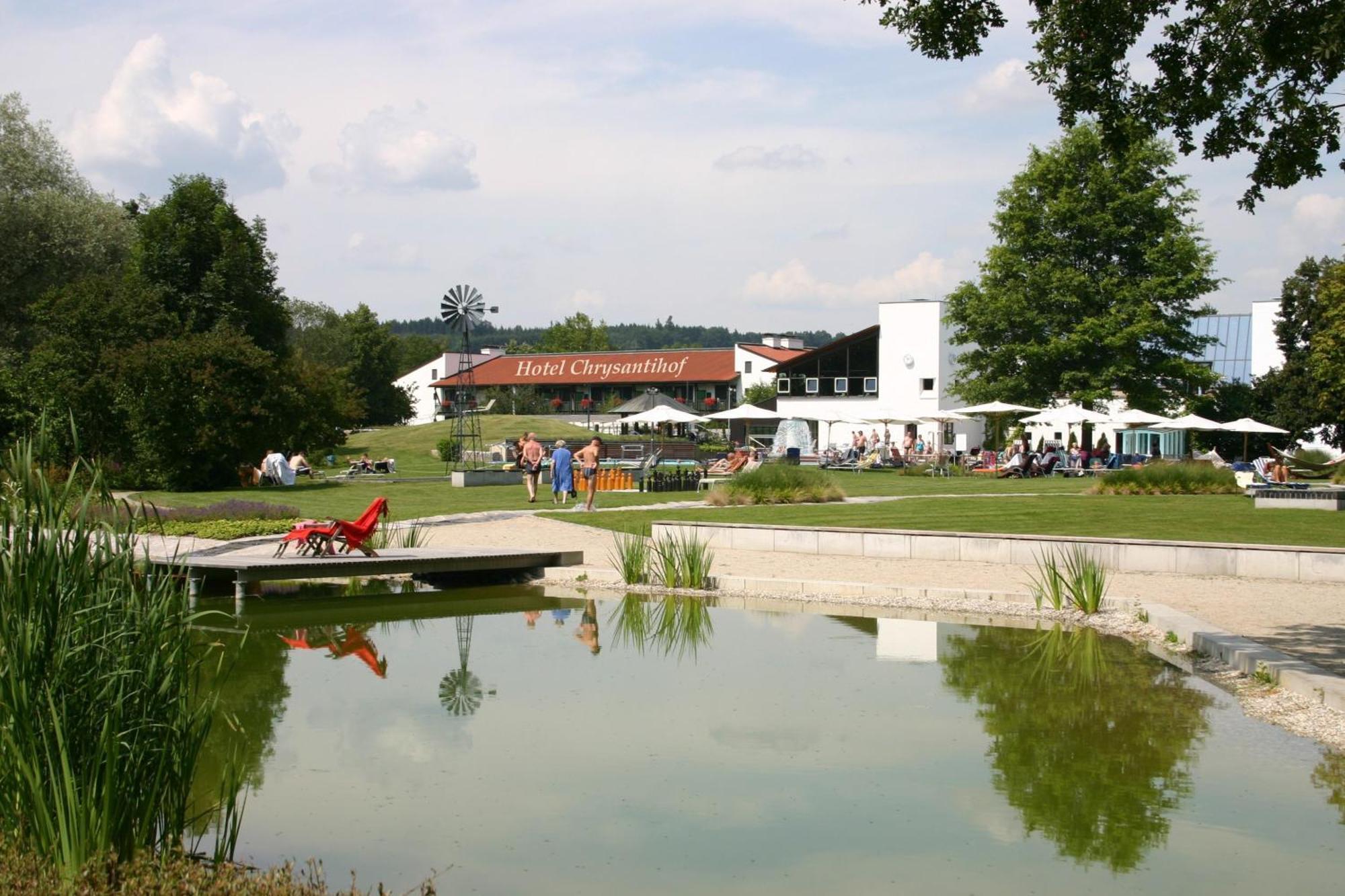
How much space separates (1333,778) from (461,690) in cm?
613

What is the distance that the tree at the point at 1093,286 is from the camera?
45312 mm

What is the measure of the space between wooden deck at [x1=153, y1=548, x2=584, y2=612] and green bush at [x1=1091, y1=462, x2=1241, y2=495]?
522 inches

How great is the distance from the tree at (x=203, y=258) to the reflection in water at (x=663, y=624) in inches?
1107

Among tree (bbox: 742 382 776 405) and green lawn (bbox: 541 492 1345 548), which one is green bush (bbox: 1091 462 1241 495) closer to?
green lawn (bbox: 541 492 1345 548)

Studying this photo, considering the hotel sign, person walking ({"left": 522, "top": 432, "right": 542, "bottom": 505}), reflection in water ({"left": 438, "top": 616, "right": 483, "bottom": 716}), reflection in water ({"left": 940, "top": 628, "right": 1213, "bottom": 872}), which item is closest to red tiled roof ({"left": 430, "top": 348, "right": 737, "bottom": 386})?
the hotel sign

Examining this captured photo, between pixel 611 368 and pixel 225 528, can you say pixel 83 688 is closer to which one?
pixel 225 528

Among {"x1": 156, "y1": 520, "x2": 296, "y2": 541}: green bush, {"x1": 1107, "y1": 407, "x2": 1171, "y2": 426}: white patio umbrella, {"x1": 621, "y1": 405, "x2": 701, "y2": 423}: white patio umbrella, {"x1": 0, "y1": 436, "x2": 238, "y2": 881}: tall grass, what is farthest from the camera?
{"x1": 621, "y1": 405, "x2": 701, "y2": 423}: white patio umbrella

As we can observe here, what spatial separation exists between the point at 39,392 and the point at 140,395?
8.06 ft

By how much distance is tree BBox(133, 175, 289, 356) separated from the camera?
41.3 meters

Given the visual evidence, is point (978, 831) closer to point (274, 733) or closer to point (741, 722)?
point (741, 722)

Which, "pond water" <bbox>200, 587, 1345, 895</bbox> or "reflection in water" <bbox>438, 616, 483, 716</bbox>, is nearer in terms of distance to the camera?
"pond water" <bbox>200, 587, 1345, 895</bbox>

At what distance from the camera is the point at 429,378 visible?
9906cm

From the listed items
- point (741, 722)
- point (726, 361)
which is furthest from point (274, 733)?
point (726, 361)

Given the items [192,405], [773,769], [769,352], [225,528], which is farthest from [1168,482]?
[769,352]
